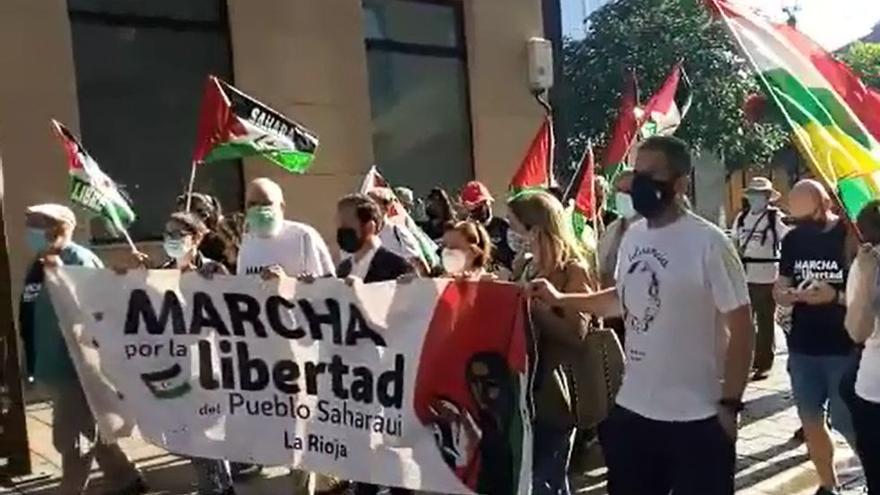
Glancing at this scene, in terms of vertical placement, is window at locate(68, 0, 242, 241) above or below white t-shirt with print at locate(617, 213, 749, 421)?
above

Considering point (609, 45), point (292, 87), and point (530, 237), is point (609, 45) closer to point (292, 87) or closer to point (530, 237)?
point (292, 87)

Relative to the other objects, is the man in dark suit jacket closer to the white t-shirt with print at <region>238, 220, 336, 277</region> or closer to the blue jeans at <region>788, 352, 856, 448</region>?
the white t-shirt with print at <region>238, 220, 336, 277</region>

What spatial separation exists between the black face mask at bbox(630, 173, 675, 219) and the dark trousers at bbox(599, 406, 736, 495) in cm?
74

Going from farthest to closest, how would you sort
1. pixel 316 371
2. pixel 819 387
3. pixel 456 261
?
pixel 819 387 → pixel 456 261 → pixel 316 371

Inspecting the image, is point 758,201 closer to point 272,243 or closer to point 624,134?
point 624,134

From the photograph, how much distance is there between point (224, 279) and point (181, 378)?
1.74 feet

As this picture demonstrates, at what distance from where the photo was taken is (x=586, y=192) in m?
6.47

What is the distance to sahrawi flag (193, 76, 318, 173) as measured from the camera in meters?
6.61

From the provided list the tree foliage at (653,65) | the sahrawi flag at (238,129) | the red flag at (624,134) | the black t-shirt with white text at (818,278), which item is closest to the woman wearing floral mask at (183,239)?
the sahrawi flag at (238,129)

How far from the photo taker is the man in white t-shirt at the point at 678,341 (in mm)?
3656

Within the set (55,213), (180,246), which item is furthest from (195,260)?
(55,213)

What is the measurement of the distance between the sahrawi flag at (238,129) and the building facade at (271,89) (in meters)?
2.99

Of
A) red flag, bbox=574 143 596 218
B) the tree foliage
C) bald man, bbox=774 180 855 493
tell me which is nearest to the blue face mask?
red flag, bbox=574 143 596 218

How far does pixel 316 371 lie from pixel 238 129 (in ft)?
8.08
